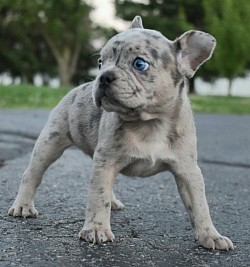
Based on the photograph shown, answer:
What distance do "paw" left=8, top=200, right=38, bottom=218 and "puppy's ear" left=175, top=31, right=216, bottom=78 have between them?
120cm

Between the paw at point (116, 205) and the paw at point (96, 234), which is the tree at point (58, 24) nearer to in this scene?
the paw at point (116, 205)

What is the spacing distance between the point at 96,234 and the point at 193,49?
1.00 metres

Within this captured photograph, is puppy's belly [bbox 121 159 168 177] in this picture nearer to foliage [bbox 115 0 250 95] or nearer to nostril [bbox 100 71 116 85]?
nostril [bbox 100 71 116 85]

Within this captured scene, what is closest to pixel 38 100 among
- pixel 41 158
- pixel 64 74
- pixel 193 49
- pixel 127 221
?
pixel 41 158

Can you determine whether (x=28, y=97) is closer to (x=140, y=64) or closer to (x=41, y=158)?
(x=41, y=158)

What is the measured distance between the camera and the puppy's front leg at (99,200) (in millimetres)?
2883

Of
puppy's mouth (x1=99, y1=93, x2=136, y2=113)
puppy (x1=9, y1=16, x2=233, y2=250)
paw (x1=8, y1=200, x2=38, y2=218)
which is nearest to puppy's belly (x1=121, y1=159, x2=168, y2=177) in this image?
puppy (x1=9, y1=16, x2=233, y2=250)

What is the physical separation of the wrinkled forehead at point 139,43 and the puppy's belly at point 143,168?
1.66ft

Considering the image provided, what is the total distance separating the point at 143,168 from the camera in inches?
115

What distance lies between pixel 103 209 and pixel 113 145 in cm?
31

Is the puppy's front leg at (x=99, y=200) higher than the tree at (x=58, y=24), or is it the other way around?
the puppy's front leg at (x=99, y=200)

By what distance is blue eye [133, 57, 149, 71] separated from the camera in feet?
8.98

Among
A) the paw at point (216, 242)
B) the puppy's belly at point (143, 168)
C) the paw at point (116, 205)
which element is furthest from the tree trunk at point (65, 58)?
the paw at point (216, 242)

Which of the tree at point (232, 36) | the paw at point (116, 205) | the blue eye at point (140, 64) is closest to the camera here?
the blue eye at point (140, 64)
